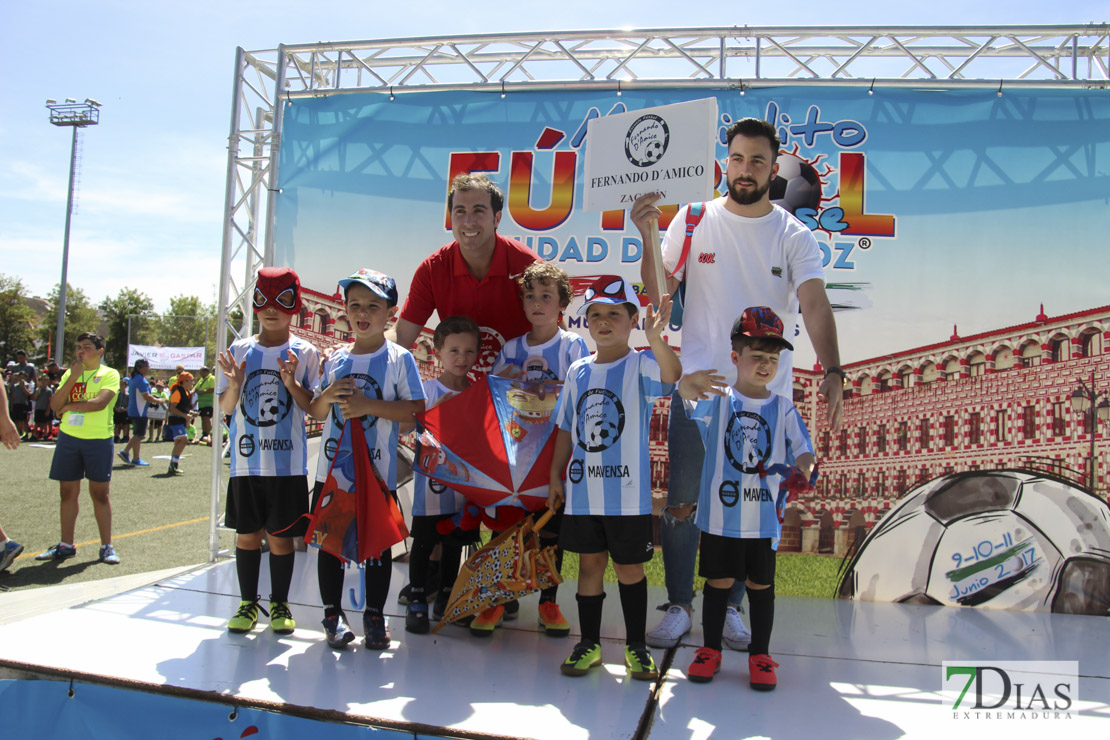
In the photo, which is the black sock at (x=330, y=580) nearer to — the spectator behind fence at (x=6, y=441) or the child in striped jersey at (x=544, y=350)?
the child in striped jersey at (x=544, y=350)

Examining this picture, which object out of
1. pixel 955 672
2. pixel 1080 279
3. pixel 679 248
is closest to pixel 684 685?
pixel 955 672

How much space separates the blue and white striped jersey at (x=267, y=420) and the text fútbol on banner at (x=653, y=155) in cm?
150

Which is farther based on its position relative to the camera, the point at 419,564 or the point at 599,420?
the point at 419,564

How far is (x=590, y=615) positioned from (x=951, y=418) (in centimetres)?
262

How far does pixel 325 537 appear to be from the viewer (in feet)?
9.44

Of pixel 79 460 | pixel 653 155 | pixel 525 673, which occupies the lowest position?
pixel 525 673

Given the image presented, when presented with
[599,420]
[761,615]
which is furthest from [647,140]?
[761,615]

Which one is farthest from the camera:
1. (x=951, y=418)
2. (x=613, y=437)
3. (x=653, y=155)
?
(x=951, y=418)

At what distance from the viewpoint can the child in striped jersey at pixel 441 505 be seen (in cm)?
315

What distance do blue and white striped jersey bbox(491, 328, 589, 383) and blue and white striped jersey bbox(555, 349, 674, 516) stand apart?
0.37m

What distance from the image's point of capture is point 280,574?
3.10m

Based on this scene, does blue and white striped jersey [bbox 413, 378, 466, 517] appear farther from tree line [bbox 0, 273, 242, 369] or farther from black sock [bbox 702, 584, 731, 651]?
tree line [bbox 0, 273, 242, 369]

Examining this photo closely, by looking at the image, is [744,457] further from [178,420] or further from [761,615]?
[178,420]

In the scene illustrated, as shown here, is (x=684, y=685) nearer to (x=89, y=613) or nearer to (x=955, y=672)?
(x=955, y=672)
